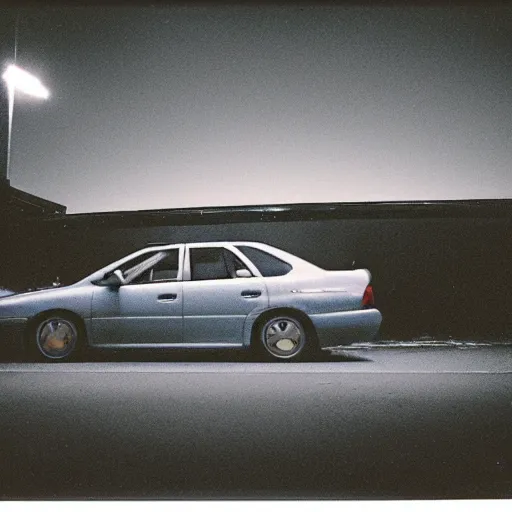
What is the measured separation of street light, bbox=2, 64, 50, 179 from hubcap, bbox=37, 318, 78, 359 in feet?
4.61

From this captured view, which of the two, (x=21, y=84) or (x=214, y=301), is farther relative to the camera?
(x=214, y=301)

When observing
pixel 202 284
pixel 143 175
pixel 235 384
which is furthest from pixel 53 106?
pixel 235 384

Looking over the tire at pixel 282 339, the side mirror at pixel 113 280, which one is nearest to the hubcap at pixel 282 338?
the tire at pixel 282 339

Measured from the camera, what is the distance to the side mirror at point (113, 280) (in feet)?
13.9

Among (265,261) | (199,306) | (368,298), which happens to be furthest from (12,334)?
(368,298)

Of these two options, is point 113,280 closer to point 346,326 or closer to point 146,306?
point 146,306

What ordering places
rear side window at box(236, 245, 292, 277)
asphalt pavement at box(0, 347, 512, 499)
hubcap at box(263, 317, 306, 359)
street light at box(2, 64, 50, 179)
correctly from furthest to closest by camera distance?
hubcap at box(263, 317, 306, 359)
rear side window at box(236, 245, 292, 277)
street light at box(2, 64, 50, 179)
asphalt pavement at box(0, 347, 512, 499)

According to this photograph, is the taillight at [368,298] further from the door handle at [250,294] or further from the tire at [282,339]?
the door handle at [250,294]

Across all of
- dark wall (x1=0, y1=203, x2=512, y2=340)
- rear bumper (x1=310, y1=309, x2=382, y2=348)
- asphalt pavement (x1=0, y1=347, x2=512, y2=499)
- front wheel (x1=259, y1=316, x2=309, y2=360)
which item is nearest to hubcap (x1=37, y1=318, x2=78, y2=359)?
asphalt pavement (x1=0, y1=347, x2=512, y2=499)

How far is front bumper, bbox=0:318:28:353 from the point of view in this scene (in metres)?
4.16

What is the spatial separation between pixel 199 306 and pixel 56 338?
1.08 m

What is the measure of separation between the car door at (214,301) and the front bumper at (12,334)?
1171mm

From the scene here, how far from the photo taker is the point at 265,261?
13.7ft

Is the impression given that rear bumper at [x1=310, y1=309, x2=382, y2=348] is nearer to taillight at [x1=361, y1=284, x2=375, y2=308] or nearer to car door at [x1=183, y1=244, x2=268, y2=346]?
taillight at [x1=361, y1=284, x2=375, y2=308]
